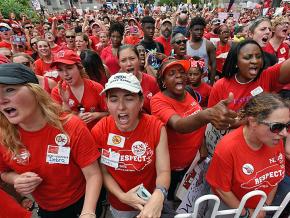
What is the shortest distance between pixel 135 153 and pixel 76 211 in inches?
29.4

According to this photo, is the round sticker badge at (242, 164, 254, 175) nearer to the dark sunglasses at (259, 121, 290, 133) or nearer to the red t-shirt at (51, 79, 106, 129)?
the dark sunglasses at (259, 121, 290, 133)

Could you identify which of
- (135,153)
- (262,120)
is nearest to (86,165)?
(135,153)

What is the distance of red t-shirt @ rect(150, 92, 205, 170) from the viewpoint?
247 centimetres

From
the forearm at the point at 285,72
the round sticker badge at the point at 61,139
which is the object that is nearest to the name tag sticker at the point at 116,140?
the round sticker badge at the point at 61,139

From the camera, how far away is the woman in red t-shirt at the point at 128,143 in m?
1.98

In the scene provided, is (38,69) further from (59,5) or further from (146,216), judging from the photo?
(59,5)

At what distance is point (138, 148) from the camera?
2.06m

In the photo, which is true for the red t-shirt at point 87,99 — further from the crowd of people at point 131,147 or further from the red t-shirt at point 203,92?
the red t-shirt at point 203,92

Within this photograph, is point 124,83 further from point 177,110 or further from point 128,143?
point 177,110

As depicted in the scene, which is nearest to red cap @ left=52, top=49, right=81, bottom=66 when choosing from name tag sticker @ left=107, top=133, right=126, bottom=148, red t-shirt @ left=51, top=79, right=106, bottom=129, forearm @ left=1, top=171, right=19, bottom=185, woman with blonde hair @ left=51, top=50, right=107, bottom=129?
woman with blonde hair @ left=51, top=50, right=107, bottom=129

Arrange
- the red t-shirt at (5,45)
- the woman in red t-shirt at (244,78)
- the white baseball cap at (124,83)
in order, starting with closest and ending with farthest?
the white baseball cap at (124,83)
the woman in red t-shirt at (244,78)
the red t-shirt at (5,45)

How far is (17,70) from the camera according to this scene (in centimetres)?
166

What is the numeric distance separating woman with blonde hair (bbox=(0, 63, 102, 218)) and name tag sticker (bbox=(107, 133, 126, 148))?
148 mm

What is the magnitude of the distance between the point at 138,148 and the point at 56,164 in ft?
2.03
